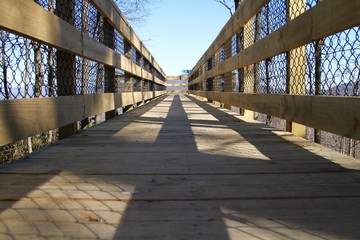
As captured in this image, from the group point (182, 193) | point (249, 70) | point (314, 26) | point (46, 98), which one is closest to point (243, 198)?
point (182, 193)

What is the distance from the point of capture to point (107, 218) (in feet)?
4.83

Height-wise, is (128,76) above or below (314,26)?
below

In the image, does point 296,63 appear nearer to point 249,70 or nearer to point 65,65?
point 65,65

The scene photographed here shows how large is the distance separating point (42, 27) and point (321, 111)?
5.93 feet

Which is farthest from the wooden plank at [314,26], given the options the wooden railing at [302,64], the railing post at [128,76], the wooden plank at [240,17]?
the railing post at [128,76]

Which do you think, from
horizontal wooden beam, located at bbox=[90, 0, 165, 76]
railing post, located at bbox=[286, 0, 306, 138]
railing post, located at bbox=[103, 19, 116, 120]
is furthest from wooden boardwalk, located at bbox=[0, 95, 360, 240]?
railing post, located at bbox=[103, 19, 116, 120]

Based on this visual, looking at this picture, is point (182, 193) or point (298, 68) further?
point (298, 68)

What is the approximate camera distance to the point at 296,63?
3.40m

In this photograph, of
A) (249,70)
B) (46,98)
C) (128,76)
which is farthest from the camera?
(128,76)

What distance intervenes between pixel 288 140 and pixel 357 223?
1.89 metres

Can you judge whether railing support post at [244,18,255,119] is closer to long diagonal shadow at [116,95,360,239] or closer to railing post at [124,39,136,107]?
railing post at [124,39,136,107]

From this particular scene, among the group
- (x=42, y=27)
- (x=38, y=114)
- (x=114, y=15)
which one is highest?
(x=114, y=15)

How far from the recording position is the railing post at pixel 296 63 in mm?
3346

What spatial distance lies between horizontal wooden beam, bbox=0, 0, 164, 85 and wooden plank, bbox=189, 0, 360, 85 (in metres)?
1.70
